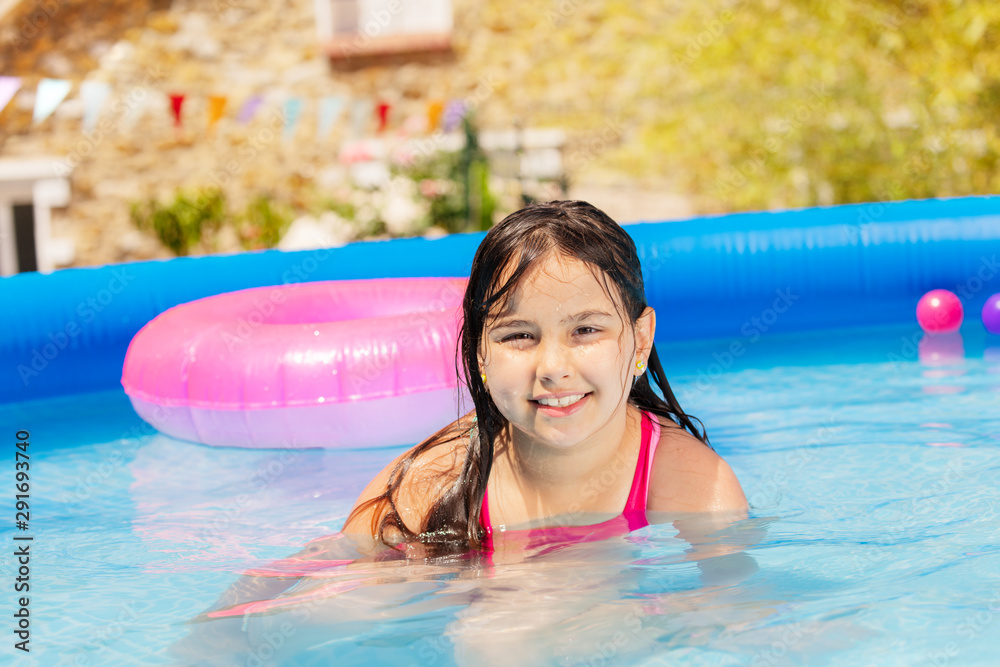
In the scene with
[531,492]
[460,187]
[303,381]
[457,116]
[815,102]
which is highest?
[457,116]

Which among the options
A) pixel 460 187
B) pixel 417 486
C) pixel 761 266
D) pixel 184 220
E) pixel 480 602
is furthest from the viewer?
pixel 184 220

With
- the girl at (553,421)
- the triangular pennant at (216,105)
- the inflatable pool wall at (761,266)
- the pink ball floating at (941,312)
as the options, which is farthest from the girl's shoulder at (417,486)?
the triangular pennant at (216,105)

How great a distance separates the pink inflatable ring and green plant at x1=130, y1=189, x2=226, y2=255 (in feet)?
15.5

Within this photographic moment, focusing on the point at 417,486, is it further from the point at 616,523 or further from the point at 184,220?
the point at 184,220

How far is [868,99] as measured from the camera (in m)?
8.26

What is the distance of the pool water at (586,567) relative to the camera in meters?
2.17

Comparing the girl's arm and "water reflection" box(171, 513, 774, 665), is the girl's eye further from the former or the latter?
"water reflection" box(171, 513, 774, 665)

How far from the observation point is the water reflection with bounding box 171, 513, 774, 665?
7.06 feet

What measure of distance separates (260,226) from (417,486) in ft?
23.3

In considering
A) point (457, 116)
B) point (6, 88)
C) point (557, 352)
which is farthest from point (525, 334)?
point (457, 116)

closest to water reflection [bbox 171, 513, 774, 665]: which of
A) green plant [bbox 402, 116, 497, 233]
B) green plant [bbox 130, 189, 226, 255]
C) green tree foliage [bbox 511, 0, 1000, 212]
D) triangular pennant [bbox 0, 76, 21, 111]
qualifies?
triangular pennant [bbox 0, 76, 21, 111]

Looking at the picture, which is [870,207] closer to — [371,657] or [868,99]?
[868,99]

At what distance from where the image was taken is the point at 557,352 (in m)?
2.11

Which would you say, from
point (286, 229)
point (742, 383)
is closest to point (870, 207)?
point (742, 383)
